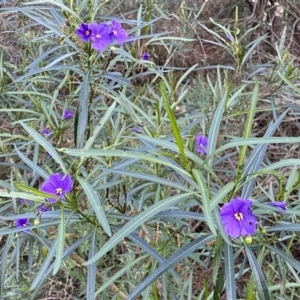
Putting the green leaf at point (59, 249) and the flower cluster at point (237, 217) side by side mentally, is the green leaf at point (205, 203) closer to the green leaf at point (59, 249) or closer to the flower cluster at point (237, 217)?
the flower cluster at point (237, 217)

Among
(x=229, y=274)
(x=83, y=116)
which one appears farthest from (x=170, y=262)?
(x=83, y=116)

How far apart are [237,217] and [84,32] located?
0.64 metres

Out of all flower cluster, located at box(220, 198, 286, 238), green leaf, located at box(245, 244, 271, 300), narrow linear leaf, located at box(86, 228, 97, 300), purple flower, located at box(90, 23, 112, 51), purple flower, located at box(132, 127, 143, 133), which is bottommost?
narrow linear leaf, located at box(86, 228, 97, 300)

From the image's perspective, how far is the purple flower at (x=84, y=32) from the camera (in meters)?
1.14

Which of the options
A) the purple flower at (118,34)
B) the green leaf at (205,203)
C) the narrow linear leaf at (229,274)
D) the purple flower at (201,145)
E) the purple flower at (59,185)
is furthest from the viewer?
the purple flower at (201,145)

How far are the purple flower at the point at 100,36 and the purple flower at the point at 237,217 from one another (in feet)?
1.89

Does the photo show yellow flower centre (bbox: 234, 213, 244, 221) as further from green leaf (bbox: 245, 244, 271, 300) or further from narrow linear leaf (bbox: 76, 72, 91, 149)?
narrow linear leaf (bbox: 76, 72, 91, 149)

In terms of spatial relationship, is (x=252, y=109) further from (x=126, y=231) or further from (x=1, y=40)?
(x=1, y=40)

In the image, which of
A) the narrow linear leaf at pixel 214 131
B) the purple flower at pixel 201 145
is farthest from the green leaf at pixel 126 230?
the purple flower at pixel 201 145

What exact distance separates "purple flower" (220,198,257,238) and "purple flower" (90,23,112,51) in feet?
1.89

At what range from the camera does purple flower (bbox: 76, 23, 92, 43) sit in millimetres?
1143

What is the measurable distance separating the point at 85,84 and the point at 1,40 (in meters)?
1.25

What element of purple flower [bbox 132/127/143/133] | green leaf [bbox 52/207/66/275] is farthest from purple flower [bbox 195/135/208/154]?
green leaf [bbox 52/207/66/275]

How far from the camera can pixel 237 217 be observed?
816mm
